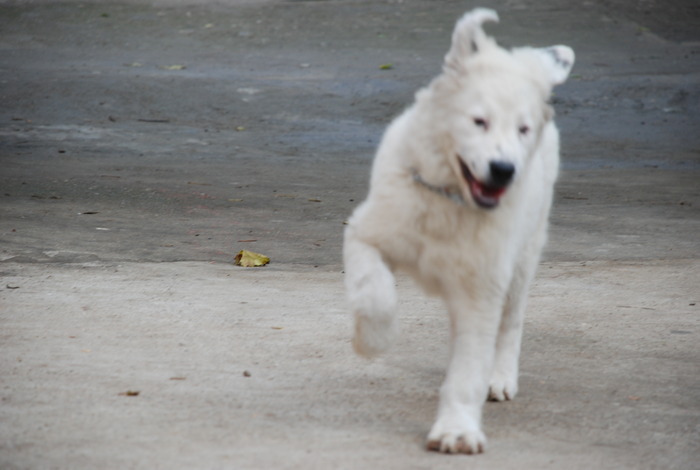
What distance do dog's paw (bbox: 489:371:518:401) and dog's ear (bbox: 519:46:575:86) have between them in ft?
4.16

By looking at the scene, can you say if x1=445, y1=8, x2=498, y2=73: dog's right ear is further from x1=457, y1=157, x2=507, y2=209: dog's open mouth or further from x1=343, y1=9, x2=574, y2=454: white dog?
x1=457, y1=157, x2=507, y2=209: dog's open mouth

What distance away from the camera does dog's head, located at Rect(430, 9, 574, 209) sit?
147 inches

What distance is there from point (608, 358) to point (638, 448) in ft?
4.00

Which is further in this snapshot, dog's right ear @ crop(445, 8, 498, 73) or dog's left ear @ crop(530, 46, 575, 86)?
dog's left ear @ crop(530, 46, 575, 86)

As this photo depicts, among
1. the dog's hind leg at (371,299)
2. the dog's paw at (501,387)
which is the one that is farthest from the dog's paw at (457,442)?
the dog's paw at (501,387)

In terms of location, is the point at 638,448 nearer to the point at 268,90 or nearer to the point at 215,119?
the point at 215,119

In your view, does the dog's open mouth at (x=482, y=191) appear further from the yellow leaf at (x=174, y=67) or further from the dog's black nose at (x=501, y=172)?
the yellow leaf at (x=174, y=67)

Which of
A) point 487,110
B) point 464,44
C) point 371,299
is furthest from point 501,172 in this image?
point 371,299

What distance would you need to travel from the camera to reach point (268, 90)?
45.8 feet

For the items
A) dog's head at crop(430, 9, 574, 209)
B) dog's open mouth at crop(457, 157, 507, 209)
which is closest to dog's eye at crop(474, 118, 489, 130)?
dog's head at crop(430, 9, 574, 209)

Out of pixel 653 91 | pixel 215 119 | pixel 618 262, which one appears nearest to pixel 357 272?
pixel 618 262

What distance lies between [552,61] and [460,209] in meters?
0.79

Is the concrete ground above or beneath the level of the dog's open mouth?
beneath

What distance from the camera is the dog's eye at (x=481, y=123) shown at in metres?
3.77
